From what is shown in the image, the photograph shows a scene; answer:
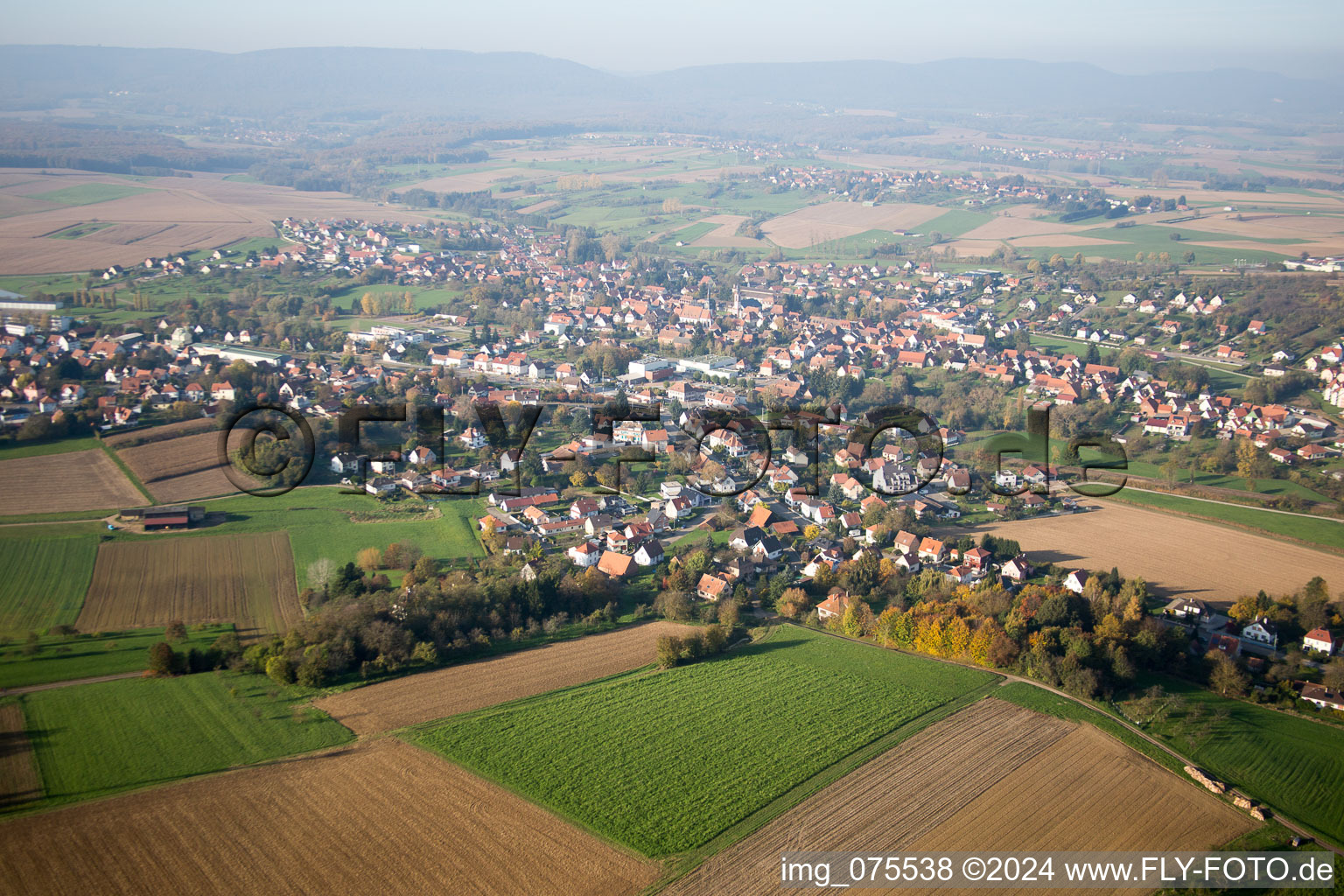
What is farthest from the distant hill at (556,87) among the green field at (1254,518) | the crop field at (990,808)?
the crop field at (990,808)

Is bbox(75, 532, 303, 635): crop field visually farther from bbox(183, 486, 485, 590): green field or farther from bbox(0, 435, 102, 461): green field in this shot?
bbox(0, 435, 102, 461): green field

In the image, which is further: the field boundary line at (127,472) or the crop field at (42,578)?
the field boundary line at (127,472)

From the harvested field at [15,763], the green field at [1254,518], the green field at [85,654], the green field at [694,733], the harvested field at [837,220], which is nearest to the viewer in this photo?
the harvested field at [15,763]

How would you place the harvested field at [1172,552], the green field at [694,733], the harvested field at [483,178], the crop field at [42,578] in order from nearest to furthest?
the green field at [694,733], the crop field at [42,578], the harvested field at [1172,552], the harvested field at [483,178]

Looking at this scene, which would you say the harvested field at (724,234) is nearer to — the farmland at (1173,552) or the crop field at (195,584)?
the farmland at (1173,552)

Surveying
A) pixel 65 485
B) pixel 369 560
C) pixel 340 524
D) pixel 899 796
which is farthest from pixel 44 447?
pixel 899 796

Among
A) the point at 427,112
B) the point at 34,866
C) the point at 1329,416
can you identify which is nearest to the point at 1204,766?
the point at 34,866
